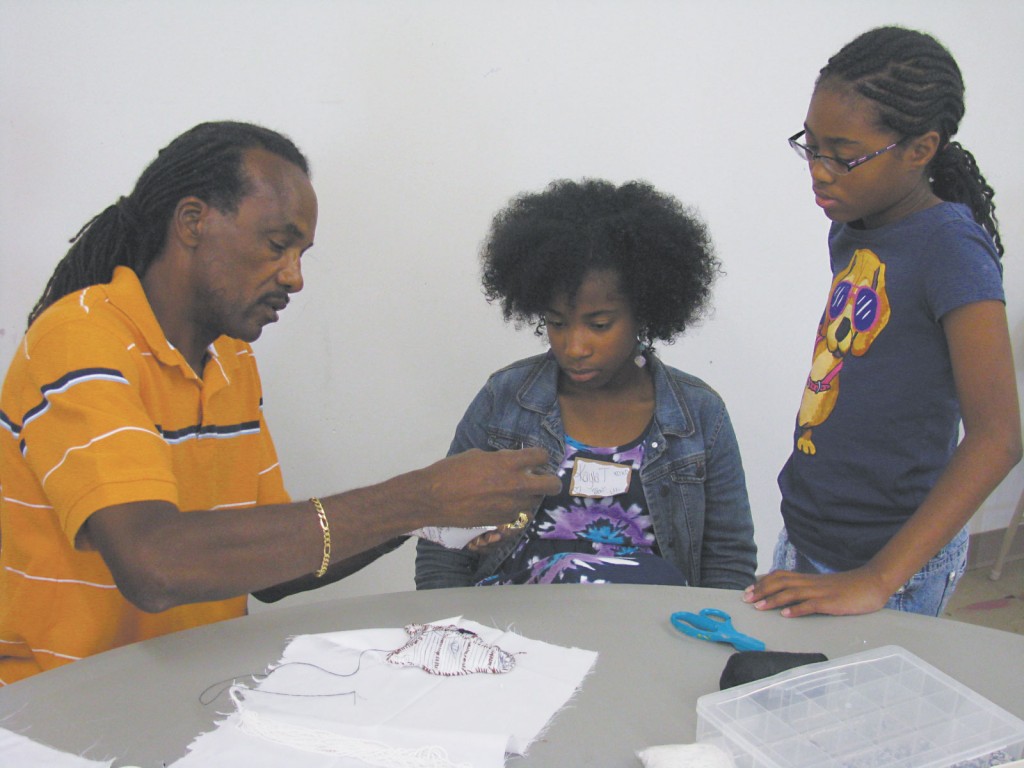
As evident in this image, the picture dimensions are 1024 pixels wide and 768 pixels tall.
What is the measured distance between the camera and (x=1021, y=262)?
2971mm

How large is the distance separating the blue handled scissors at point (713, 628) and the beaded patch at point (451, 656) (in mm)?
236

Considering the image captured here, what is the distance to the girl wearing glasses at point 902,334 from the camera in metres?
1.21

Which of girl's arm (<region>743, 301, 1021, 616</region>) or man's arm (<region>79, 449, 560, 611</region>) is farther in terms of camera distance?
girl's arm (<region>743, 301, 1021, 616</region>)

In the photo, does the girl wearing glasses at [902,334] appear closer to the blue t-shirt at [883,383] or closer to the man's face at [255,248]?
the blue t-shirt at [883,383]

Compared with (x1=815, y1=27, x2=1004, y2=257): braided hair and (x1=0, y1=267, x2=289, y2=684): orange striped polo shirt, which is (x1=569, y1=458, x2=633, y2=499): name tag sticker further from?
(x1=815, y1=27, x2=1004, y2=257): braided hair

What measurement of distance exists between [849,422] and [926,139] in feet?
1.54

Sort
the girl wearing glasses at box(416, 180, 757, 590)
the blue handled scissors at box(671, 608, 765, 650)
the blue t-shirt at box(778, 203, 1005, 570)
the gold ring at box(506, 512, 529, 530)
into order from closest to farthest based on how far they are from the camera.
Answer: the blue handled scissors at box(671, 608, 765, 650), the gold ring at box(506, 512, 529, 530), the blue t-shirt at box(778, 203, 1005, 570), the girl wearing glasses at box(416, 180, 757, 590)

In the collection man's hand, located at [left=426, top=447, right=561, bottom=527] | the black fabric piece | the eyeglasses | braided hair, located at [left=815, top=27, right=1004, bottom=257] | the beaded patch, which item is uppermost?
braided hair, located at [left=815, top=27, right=1004, bottom=257]

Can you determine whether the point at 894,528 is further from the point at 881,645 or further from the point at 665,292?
the point at 665,292

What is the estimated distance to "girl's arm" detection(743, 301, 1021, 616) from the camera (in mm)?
1146

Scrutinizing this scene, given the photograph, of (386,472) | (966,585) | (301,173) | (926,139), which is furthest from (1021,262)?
(301,173)

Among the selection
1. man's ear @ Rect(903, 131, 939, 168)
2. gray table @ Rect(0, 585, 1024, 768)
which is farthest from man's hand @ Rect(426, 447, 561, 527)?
man's ear @ Rect(903, 131, 939, 168)

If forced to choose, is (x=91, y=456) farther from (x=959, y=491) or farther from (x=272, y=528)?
(x=959, y=491)

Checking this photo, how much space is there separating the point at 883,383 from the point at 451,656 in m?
0.84
